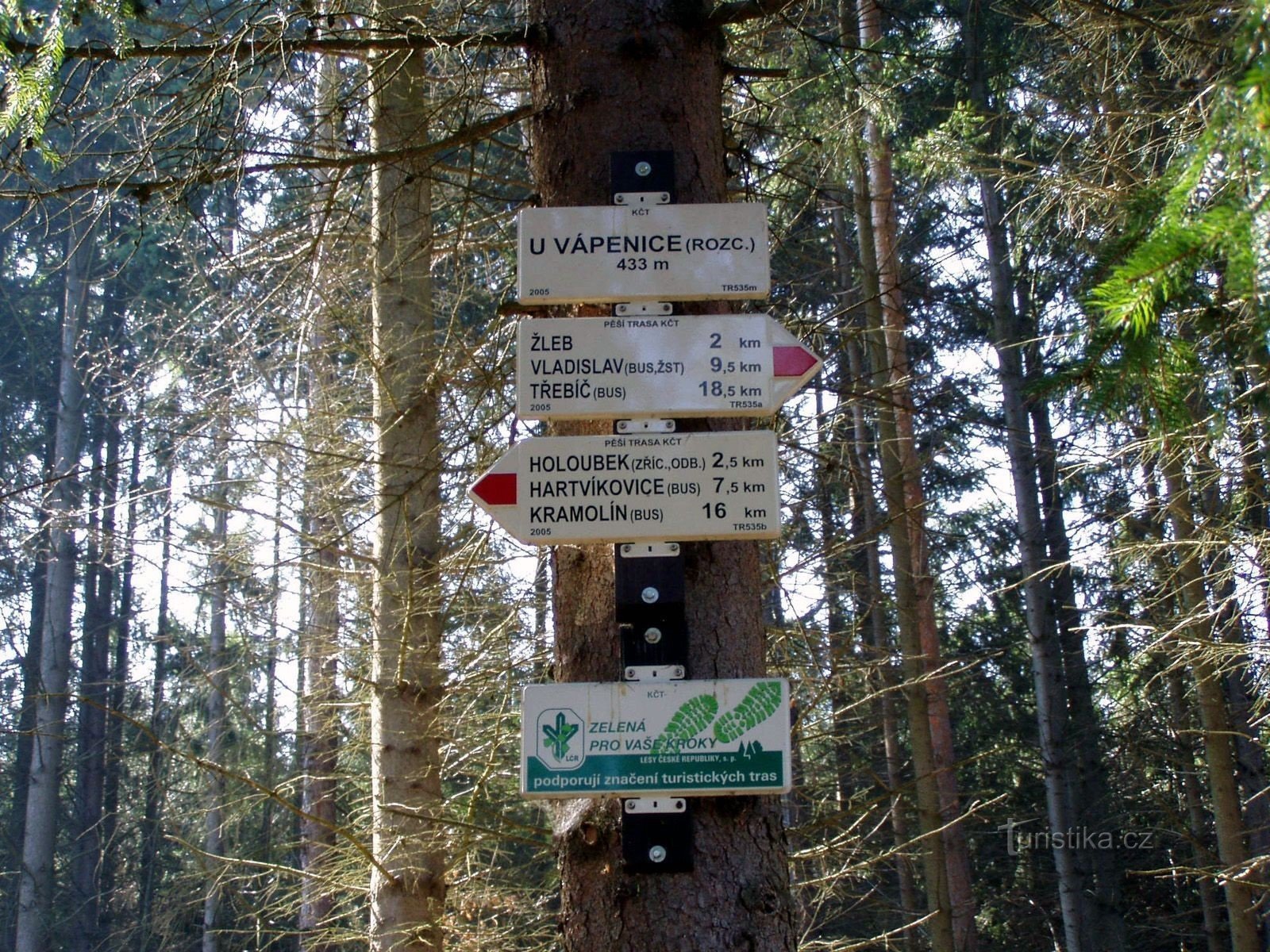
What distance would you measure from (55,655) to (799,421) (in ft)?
62.3

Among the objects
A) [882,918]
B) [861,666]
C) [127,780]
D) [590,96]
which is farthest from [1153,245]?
[127,780]

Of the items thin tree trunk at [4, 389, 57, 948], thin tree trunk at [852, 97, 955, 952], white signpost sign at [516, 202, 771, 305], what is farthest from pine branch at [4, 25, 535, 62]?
thin tree trunk at [4, 389, 57, 948]

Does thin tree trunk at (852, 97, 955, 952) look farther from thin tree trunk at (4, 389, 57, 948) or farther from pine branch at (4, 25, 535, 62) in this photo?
thin tree trunk at (4, 389, 57, 948)

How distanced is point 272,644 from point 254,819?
11.6 m

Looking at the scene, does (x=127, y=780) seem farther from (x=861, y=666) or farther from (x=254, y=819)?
(x=861, y=666)

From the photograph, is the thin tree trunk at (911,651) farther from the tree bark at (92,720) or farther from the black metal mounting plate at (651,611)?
the tree bark at (92,720)

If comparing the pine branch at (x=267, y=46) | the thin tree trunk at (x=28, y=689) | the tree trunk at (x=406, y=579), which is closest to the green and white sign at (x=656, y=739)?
the pine branch at (x=267, y=46)

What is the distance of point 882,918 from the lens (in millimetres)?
14047

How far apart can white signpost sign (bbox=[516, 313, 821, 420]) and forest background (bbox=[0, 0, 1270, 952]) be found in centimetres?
61

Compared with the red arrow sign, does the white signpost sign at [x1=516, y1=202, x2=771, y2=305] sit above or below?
above

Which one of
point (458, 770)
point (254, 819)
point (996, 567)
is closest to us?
point (458, 770)

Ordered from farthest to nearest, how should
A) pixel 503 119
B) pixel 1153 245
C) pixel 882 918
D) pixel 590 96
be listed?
pixel 882 918 → pixel 503 119 → pixel 590 96 → pixel 1153 245

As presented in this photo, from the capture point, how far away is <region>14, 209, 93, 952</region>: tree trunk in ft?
64.4

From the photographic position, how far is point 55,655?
70.6 ft
